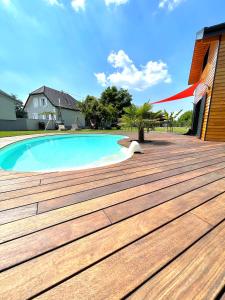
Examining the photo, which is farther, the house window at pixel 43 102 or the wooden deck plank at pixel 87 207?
the house window at pixel 43 102

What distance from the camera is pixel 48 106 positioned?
69.1 ft

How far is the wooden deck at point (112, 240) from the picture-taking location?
716 millimetres

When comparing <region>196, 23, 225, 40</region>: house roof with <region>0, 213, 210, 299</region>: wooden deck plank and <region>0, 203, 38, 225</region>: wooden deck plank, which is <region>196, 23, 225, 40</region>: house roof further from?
<region>0, 203, 38, 225</region>: wooden deck plank

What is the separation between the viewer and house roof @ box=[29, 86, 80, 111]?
20.9m

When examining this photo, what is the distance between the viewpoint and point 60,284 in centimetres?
72

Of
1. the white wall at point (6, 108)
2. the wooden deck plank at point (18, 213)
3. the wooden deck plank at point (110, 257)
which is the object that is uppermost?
the white wall at point (6, 108)

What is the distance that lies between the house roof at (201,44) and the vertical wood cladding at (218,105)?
0.34m

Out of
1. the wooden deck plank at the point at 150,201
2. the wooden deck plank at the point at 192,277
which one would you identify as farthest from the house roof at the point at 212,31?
the wooden deck plank at the point at 192,277

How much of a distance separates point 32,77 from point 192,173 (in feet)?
84.1

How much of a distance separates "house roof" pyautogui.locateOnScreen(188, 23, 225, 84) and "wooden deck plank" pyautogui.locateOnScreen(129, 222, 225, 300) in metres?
6.93

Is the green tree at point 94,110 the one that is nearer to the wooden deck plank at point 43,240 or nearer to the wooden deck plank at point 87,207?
the wooden deck plank at point 87,207

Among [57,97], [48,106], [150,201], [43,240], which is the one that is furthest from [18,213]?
[57,97]

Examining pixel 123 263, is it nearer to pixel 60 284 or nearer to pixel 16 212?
pixel 60 284

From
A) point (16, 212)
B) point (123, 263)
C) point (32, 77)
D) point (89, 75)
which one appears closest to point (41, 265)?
point (123, 263)
